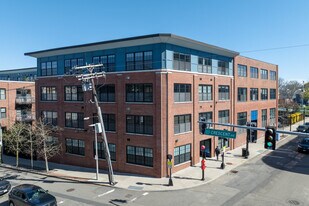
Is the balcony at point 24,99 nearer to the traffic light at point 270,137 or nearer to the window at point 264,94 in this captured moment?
the window at point 264,94

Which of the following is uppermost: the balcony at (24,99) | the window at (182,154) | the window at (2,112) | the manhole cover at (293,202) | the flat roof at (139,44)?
the flat roof at (139,44)

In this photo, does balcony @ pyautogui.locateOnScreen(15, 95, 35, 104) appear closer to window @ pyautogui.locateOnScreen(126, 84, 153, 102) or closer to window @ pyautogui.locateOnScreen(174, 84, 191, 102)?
window @ pyautogui.locateOnScreen(126, 84, 153, 102)

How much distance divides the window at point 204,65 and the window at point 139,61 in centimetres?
665

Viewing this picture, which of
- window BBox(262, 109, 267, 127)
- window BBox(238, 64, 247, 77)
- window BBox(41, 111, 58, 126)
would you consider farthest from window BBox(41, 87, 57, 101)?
window BBox(262, 109, 267, 127)

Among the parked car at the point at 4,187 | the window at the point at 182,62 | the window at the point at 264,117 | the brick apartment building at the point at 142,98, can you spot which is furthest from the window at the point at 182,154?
the window at the point at 264,117

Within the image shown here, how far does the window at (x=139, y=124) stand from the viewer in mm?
25516

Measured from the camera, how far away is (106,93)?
28078mm

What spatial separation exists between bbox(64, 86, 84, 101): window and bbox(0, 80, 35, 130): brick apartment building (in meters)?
10.7

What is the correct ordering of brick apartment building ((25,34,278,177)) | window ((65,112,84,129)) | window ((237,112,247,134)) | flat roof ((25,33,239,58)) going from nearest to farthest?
flat roof ((25,33,239,58)), brick apartment building ((25,34,278,177)), window ((65,112,84,129)), window ((237,112,247,134))

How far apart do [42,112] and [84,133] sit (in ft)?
27.0

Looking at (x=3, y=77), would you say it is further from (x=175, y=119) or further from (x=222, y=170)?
(x=222, y=170)

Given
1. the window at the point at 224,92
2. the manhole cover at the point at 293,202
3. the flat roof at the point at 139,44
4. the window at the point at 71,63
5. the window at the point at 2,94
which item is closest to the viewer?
the manhole cover at the point at 293,202

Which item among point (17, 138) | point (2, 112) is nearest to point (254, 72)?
point (17, 138)

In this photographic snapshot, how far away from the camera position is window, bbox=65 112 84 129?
30.2 m
